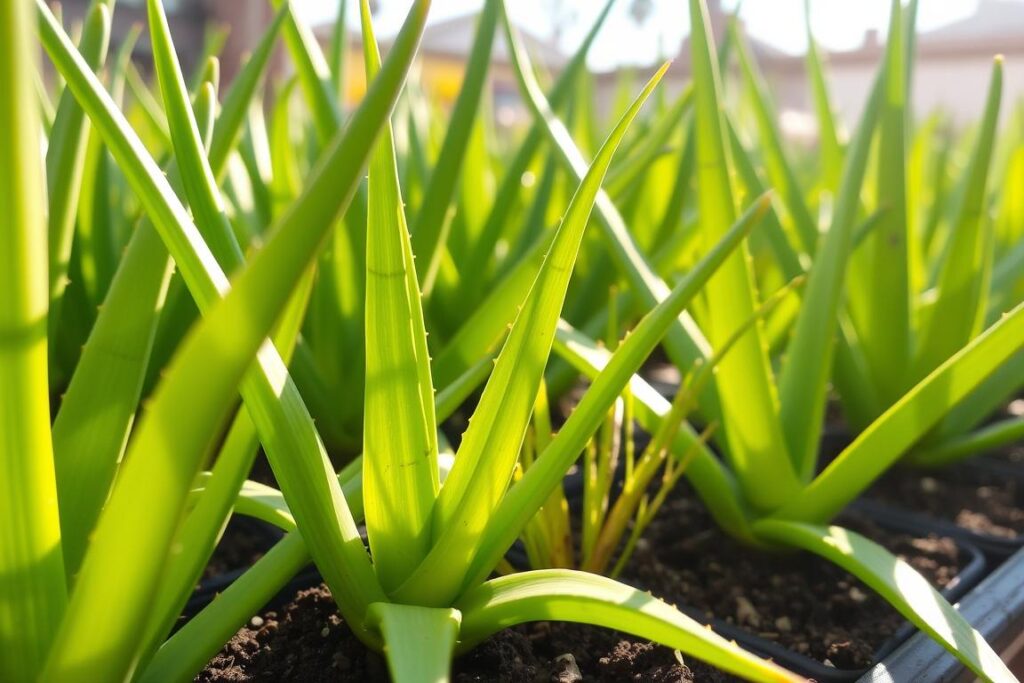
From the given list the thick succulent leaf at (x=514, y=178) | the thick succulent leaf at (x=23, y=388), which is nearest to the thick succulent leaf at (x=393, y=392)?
the thick succulent leaf at (x=23, y=388)

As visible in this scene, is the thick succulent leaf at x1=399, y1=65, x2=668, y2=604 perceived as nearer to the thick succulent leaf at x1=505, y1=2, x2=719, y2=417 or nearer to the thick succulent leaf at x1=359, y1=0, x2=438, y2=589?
the thick succulent leaf at x1=359, y1=0, x2=438, y2=589

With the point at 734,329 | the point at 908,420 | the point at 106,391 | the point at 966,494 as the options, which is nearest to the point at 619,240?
the point at 734,329

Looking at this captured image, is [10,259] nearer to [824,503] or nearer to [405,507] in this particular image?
[405,507]

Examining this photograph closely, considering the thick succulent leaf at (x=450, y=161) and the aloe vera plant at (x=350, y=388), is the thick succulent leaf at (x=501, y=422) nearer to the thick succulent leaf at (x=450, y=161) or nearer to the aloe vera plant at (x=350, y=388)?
the aloe vera plant at (x=350, y=388)

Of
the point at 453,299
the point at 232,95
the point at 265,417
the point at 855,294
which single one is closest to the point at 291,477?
the point at 265,417

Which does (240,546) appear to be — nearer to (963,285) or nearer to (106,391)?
(106,391)

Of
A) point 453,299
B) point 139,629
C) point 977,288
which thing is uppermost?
point 453,299

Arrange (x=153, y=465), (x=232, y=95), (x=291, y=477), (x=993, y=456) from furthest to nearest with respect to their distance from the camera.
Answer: (x=993, y=456) < (x=232, y=95) < (x=291, y=477) < (x=153, y=465)
